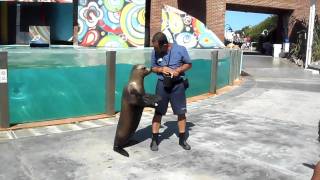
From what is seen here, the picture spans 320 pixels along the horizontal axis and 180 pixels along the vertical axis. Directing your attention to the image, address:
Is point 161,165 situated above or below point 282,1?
below

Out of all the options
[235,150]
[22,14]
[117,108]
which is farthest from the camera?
[22,14]

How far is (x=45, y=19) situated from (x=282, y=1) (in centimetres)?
1705

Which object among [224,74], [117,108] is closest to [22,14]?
[224,74]

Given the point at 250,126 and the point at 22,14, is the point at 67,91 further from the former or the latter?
the point at 22,14

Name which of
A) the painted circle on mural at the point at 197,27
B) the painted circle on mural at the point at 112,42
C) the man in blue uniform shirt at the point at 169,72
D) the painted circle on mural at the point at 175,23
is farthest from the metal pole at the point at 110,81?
the painted circle on mural at the point at 197,27

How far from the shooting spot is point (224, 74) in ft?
43.9

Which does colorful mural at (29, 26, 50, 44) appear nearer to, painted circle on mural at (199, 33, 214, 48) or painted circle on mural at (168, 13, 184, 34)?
painted circle on mural at (168, 13, 184, 34)

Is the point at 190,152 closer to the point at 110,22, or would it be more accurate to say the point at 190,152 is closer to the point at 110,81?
the point at 110,81

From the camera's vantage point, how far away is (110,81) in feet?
28.4

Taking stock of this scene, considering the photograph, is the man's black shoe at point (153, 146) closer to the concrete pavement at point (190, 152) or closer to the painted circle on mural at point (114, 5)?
the concrete pavement at point (190, 152)

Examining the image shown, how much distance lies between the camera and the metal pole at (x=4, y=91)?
23.8ft

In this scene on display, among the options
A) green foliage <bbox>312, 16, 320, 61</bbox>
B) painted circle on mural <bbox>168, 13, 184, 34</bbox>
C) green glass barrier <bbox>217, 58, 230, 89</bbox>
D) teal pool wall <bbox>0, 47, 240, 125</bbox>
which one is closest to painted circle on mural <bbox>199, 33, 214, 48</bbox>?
painted circle on mural <bbox>168, 13, 184, 34</bbox>

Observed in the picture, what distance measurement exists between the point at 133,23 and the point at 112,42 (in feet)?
4.73

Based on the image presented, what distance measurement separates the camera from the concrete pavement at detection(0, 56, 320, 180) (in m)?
5.40
